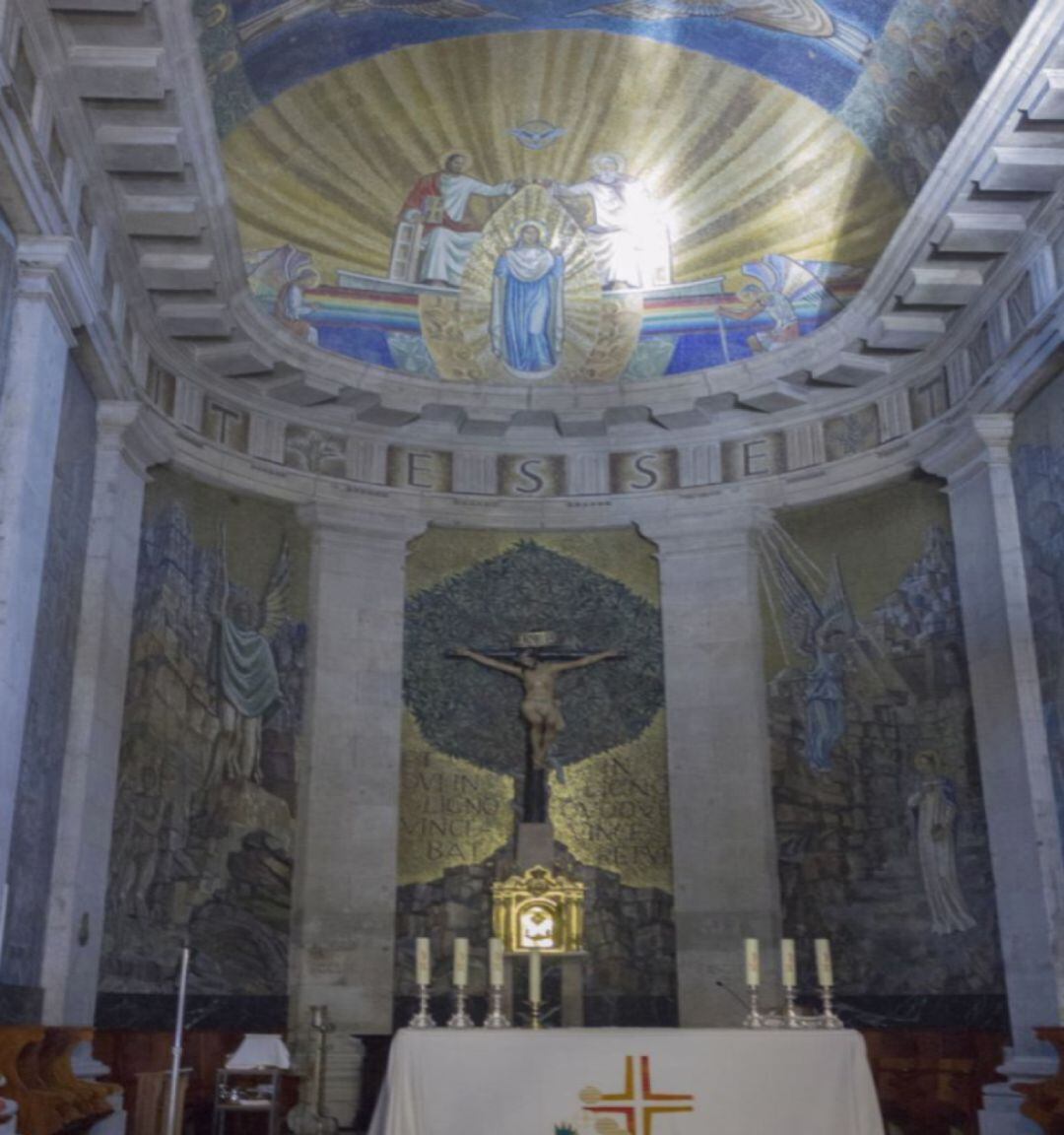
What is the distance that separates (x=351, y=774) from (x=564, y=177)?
7.78m

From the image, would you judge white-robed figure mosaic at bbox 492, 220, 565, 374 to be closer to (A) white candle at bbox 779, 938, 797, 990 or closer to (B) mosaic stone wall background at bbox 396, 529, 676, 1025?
(B) mosaic stone wall background at bbox 396, 529, 676, 1025

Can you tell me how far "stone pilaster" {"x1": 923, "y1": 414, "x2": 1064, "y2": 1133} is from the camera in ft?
40.4

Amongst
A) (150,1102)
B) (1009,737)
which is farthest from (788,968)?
(150,1102)

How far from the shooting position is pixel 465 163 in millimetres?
17312

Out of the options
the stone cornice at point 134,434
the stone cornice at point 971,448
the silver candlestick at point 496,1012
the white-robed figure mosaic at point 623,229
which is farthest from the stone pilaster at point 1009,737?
the stone cornice at point 134,434

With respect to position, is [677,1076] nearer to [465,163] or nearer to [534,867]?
[534,867]

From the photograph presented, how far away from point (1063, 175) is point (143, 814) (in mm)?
10373

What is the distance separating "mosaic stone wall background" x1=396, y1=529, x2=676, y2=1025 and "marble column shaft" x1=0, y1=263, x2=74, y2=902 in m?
5.91

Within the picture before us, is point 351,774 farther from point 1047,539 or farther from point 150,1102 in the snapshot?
point 1047,539

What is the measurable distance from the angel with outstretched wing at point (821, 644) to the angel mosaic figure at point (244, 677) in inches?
226

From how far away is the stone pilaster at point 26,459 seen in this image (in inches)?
401

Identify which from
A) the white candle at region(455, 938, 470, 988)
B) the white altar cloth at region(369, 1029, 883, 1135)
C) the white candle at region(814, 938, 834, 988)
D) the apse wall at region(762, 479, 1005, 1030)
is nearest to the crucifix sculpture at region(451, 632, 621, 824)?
the apse wall at region(762, 479, 1005, 1030)

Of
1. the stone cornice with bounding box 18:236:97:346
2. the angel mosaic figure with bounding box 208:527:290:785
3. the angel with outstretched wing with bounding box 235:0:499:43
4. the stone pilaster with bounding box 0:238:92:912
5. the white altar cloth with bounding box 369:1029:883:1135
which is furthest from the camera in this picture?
the angel mosaic figure with bounding box 208:527:290:785

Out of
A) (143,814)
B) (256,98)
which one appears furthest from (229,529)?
(256,98)
